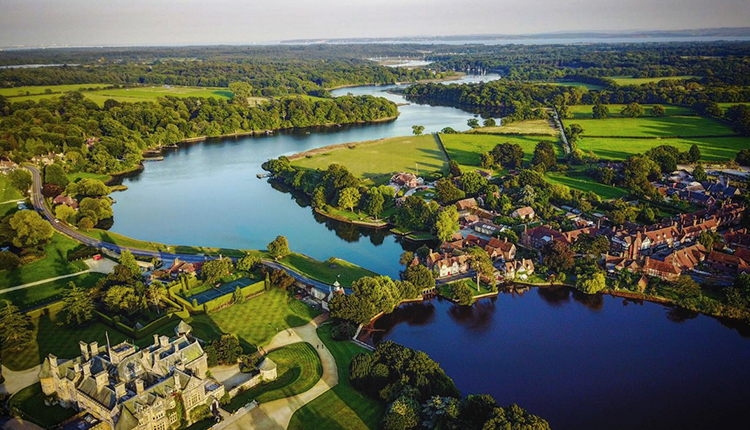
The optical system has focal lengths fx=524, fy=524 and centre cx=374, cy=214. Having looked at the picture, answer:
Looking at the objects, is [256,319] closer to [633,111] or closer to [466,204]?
[466,204]

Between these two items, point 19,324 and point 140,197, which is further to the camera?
point 140,197

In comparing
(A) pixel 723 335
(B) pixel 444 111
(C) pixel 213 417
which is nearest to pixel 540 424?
(C) pixel 213 417

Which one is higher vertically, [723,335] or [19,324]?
[19,324]

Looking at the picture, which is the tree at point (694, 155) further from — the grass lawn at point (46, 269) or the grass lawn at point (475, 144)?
the grass lawn at point (46, 269)

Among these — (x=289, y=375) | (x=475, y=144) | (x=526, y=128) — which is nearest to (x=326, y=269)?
(x=289, y=375)

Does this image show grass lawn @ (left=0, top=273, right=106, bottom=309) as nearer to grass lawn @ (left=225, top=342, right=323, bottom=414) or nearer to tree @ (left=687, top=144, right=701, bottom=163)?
grass lawn @ (left=225, top=342, right=323, bottom=414)

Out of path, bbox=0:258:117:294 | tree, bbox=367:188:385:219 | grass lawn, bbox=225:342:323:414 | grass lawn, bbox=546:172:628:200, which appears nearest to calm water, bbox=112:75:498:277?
tree, bbox=367:188:385:219

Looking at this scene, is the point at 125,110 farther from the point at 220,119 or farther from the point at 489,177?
the point at 489,177

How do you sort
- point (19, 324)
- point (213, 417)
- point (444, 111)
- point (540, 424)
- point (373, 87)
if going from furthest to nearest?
point (373, 87)
point (444, 111)
point (19, 324)
point (213, 417)
point (540, 424)
